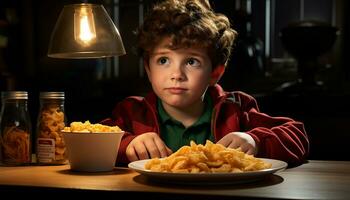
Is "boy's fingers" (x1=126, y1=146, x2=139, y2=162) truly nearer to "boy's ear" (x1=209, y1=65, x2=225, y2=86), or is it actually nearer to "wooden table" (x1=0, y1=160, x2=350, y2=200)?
"wooden table" (x1=0, y1=160, x2=350, y2=200)

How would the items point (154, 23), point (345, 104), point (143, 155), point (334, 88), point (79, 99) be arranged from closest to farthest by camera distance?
point (143, 155)
point (154, 23)
point (345, 104)
point (334, 88)
point (79, 99)

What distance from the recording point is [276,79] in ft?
11.4

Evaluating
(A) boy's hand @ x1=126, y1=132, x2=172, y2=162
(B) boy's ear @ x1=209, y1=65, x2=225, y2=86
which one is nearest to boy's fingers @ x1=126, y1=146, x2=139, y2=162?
(A) boy's hand @ x1=126, y1=132, x2=172, y2=162

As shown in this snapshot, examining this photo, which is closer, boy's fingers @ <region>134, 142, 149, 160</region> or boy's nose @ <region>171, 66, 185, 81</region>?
boy's fingers @ <region>134, 142, 149, 160</region>

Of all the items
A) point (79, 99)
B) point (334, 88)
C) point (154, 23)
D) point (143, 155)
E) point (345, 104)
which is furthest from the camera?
point (79, 99)

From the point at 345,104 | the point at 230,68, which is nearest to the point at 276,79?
the point at 230,68

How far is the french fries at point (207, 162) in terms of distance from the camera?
1.07 m

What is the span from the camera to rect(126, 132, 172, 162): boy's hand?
136 centimetres

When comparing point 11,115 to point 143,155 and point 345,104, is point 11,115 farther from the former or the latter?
point 345,104

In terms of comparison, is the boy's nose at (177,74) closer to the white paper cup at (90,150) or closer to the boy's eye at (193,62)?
the boy's eye at (193,62)

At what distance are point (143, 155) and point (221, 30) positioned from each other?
1.68 feet

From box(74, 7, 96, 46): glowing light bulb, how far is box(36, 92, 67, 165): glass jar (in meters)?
0.14

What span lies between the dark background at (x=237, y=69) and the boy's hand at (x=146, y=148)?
1589 millimetres

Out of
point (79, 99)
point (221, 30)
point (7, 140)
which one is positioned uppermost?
point (221, 30)
